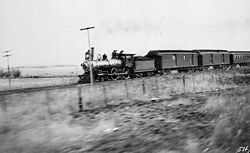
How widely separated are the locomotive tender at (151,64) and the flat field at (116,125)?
28.1 ft

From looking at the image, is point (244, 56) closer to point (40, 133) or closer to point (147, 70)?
point (147, 70)

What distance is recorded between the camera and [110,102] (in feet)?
36.0

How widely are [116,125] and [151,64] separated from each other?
15871 mm

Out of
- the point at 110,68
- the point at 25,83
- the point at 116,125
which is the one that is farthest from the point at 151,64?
the point at 116,125

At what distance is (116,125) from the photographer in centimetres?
711

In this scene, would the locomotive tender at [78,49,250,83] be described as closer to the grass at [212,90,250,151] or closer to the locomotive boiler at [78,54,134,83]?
the locomotive boiler at [78,54,134,83]

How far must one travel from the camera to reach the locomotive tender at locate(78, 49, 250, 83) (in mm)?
19781

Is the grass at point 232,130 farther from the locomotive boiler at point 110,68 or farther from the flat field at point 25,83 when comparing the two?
the flat field at point 25,83

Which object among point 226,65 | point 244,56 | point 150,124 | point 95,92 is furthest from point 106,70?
point 244,56

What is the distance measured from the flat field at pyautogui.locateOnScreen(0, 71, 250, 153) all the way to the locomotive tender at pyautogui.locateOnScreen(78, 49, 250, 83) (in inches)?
337

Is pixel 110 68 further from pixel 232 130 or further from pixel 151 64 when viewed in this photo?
pixel 232 130

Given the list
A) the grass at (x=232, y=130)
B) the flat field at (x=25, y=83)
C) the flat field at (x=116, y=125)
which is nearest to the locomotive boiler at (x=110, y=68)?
the flat field at (x=25, y=83)

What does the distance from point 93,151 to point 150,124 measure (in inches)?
102

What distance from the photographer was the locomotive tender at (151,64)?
64.9 feet
